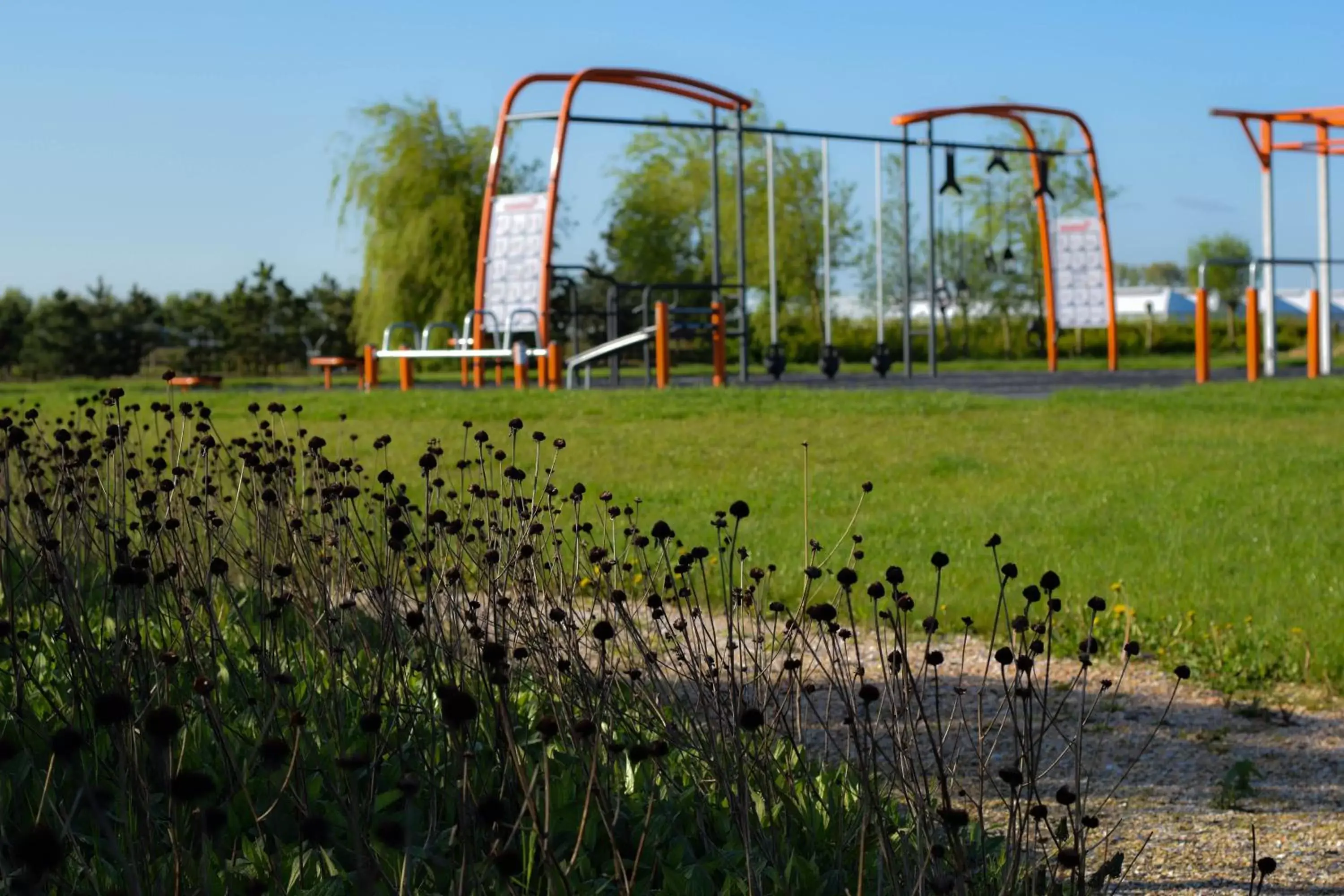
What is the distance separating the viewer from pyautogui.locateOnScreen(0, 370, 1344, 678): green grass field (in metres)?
6.88

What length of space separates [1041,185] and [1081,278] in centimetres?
262

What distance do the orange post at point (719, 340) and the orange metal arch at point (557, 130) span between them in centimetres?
228

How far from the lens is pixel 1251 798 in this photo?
14.1 ft

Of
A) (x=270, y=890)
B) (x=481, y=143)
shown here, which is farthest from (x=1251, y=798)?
(x=481, y=143)

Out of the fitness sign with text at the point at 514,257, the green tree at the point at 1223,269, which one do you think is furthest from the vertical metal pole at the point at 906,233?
the green tree at the point at 1223,269

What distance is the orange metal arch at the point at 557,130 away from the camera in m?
20.9

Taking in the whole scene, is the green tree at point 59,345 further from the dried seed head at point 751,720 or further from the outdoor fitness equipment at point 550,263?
the dried seed head at point 751,720

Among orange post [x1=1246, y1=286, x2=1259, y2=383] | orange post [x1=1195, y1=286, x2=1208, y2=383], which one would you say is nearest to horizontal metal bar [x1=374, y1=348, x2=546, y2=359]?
orange post [x1=1195, y1=286, x2=1208, y2=383]

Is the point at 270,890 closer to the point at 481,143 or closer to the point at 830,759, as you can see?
the point at 830,759

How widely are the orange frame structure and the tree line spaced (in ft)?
77.6

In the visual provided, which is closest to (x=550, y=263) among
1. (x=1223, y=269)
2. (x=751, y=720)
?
(x=751, y=720)

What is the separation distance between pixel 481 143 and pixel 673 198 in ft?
17.6

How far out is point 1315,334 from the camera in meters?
23.6

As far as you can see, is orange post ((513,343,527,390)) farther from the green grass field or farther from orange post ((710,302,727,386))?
orange post ((710,302,727,386))
